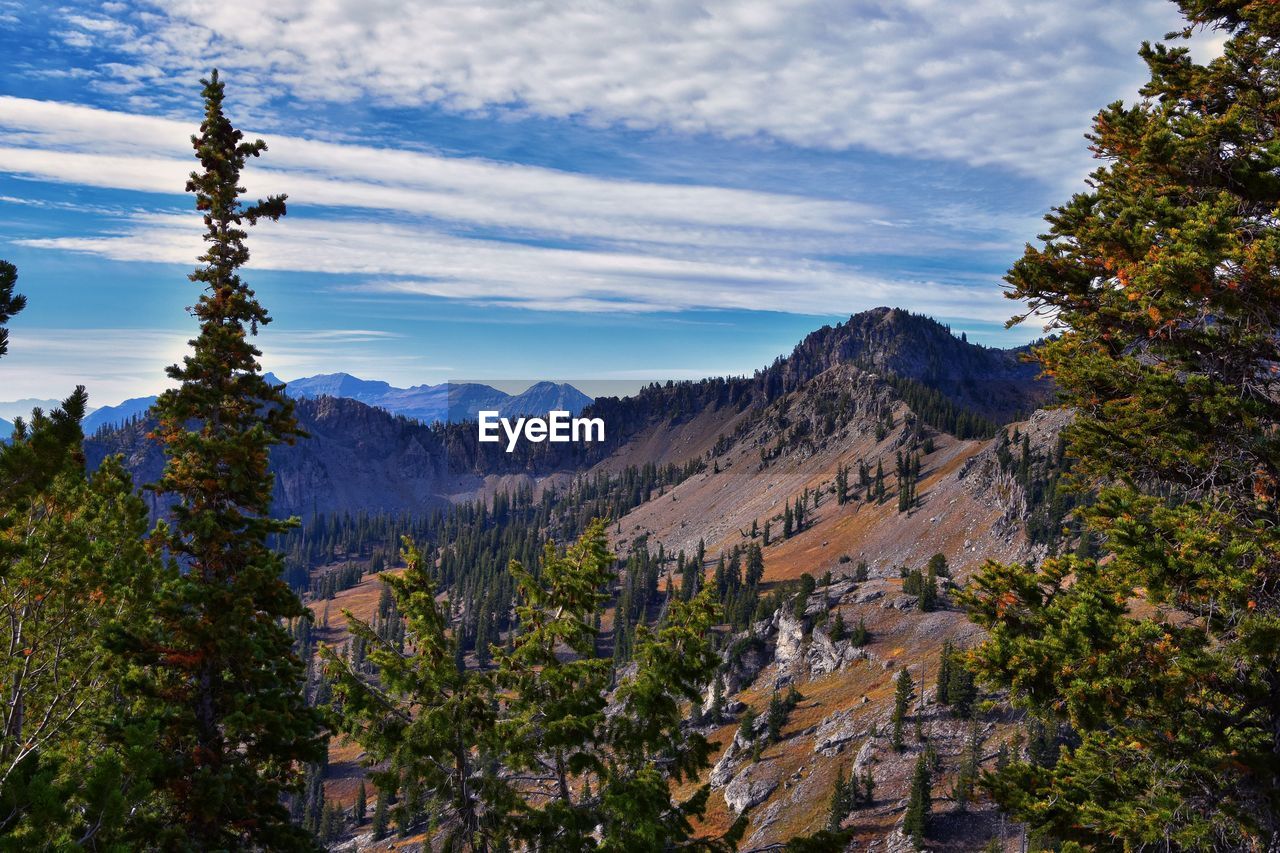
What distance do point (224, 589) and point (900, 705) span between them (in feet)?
323

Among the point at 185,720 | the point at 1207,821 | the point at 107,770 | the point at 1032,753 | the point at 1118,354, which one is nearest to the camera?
the point at 107,770

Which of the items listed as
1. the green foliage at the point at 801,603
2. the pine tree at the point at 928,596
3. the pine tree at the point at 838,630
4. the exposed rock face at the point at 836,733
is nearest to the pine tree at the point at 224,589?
the exposed rock face at the point at 836,733

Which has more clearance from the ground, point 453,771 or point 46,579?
point 46,579

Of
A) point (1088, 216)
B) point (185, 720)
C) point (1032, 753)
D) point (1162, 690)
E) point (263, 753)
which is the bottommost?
point (1032, 753)

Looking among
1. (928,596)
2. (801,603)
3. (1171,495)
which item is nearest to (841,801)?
(928,596)

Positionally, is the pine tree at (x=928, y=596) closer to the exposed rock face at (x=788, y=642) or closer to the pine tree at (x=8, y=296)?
the exposed rock face at (x=788, y=642)

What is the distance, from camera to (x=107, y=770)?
29.2ft

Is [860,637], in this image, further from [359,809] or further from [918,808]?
[359,809]

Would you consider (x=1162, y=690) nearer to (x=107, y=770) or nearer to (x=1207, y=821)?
(x=1207, y=821)

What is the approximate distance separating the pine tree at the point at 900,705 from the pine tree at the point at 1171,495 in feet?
306

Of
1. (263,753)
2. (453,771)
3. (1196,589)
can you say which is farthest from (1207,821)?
(263,753)

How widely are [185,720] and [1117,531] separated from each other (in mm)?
19196

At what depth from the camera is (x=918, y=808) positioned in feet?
261

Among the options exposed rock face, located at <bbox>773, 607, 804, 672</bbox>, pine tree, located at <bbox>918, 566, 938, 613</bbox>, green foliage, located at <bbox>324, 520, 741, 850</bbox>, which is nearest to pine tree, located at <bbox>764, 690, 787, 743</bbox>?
exposed rock face, located at <bbox>773, 607, 804, 672</bbox>
